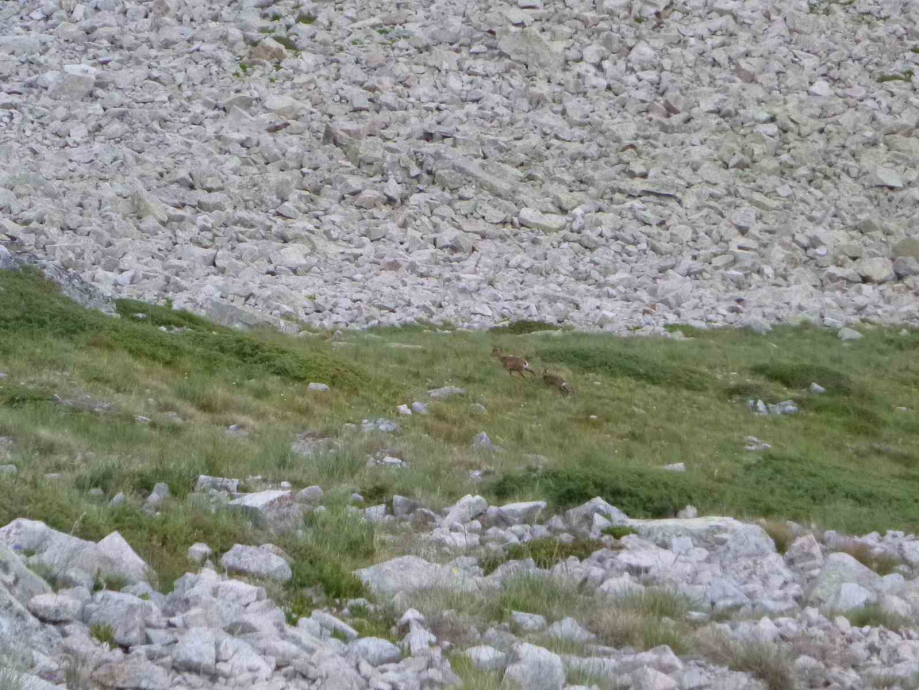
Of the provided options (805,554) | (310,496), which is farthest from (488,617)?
(805,554)

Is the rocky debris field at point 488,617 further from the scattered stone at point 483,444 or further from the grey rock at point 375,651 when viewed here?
the scattered stone at point 483,444

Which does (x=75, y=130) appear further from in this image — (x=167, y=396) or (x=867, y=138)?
(x=867, y=138)

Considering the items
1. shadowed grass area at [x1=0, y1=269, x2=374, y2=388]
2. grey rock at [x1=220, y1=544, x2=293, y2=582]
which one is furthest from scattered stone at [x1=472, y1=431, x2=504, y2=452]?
grey rock at [x1=220, y1=544, x2=293, y2=582]

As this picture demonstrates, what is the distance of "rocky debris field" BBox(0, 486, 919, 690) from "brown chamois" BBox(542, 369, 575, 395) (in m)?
10.3

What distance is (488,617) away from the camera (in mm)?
6508

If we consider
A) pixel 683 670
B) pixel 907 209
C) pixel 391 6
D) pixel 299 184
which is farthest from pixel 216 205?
pixel 683 670

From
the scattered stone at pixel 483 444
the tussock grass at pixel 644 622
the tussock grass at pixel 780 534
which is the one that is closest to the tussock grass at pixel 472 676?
the tussock grass at pixel 644 622

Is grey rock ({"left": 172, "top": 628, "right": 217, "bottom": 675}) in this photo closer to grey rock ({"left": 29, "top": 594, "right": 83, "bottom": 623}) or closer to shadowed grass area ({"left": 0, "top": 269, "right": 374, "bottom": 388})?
grey rock ({"left": 29, "top": 594, "right": 83, "bottom": 623})

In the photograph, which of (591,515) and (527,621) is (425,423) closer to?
(591,515)

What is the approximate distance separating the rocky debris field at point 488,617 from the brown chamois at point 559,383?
1029 centimetres

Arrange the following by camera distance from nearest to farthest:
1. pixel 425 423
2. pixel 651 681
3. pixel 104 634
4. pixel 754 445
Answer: pixel 104 634
pixel 651 681
pixel 425 423
pixel 754 445

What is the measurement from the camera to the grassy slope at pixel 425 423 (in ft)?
30.2

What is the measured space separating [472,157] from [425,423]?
26.4 metres

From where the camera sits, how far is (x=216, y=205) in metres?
33.3
